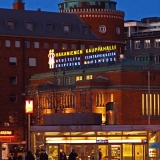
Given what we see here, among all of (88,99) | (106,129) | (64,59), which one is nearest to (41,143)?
(106,129)

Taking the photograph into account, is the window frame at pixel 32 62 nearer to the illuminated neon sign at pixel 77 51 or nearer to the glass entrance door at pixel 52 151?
the illuminated neon sign at pixel 77 51

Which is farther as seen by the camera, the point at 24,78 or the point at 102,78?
the point at 24,78

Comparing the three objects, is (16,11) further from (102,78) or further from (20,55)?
(102,78)

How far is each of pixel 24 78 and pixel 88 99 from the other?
25.8 m

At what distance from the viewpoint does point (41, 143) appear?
88.7 metres

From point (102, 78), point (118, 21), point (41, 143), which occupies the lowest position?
point (41, 143)

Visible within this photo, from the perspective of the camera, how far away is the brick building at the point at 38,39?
153 metres

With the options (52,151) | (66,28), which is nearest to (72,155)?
(52,151)

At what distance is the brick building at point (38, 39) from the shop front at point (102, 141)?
5531cm

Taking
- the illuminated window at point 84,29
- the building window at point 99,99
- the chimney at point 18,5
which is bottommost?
the building window at point 99,99

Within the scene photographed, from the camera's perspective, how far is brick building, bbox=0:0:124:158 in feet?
501

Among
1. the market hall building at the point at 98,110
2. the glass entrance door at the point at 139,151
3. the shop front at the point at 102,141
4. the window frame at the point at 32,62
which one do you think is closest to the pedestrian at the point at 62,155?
the shop front at the point at 102,141

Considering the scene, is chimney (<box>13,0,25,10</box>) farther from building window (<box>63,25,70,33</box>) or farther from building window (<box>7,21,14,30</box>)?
building window (<box>7,21,14,30</box>)

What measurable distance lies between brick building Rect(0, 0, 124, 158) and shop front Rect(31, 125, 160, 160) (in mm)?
55312
